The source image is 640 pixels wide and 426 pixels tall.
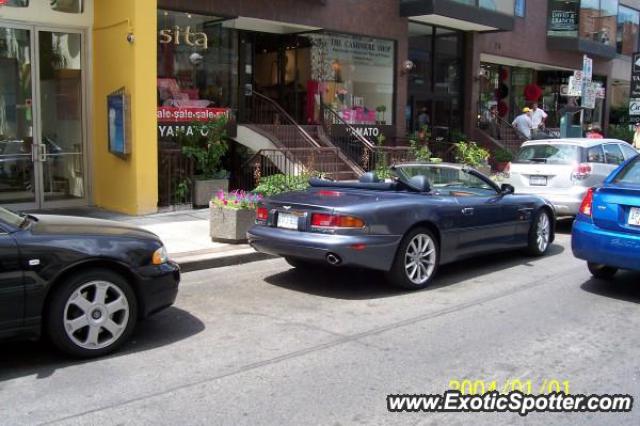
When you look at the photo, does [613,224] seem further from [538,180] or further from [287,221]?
[538,180]

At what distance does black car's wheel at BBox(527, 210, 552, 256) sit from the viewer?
8773 millimetres

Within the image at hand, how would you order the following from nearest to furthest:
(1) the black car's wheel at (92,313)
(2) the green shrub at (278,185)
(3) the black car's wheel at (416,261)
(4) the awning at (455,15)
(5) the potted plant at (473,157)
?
1. (1) the black car's wheel at (92,313)
2. (3) the black car's wheel at (416,261)
3. (2) the green shrub at (278,185)
4. (5) the potted plant at (473,157)
5. (4) the awning at (455,15)

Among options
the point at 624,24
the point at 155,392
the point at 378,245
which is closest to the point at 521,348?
the point at 378,245

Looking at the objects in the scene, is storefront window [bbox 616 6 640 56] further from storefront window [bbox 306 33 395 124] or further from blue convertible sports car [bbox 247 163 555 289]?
blue convertible sports car [bbox 247 163 555 289]

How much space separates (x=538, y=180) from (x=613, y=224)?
4.82m

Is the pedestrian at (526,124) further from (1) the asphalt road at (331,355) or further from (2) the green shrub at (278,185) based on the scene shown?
(1) the asphalt road at (331,355)

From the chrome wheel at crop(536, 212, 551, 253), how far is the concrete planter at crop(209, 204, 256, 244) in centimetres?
388

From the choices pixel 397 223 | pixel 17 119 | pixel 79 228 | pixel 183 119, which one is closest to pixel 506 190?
pixel 397 223

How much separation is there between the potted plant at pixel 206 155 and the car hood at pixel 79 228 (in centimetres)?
673

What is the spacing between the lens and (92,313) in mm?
4863

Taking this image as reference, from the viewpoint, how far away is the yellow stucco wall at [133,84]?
36.7 ft

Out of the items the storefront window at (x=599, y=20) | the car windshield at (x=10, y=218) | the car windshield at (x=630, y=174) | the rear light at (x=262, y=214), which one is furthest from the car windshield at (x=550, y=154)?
the storefront window at (x=599, y=20)

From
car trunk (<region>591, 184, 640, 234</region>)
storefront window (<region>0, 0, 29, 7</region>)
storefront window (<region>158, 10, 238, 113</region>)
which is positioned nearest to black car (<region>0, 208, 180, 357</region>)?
car trunk (<region>591, 184, 640, 234</region>)

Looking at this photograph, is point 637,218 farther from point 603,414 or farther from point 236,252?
point 236,252
